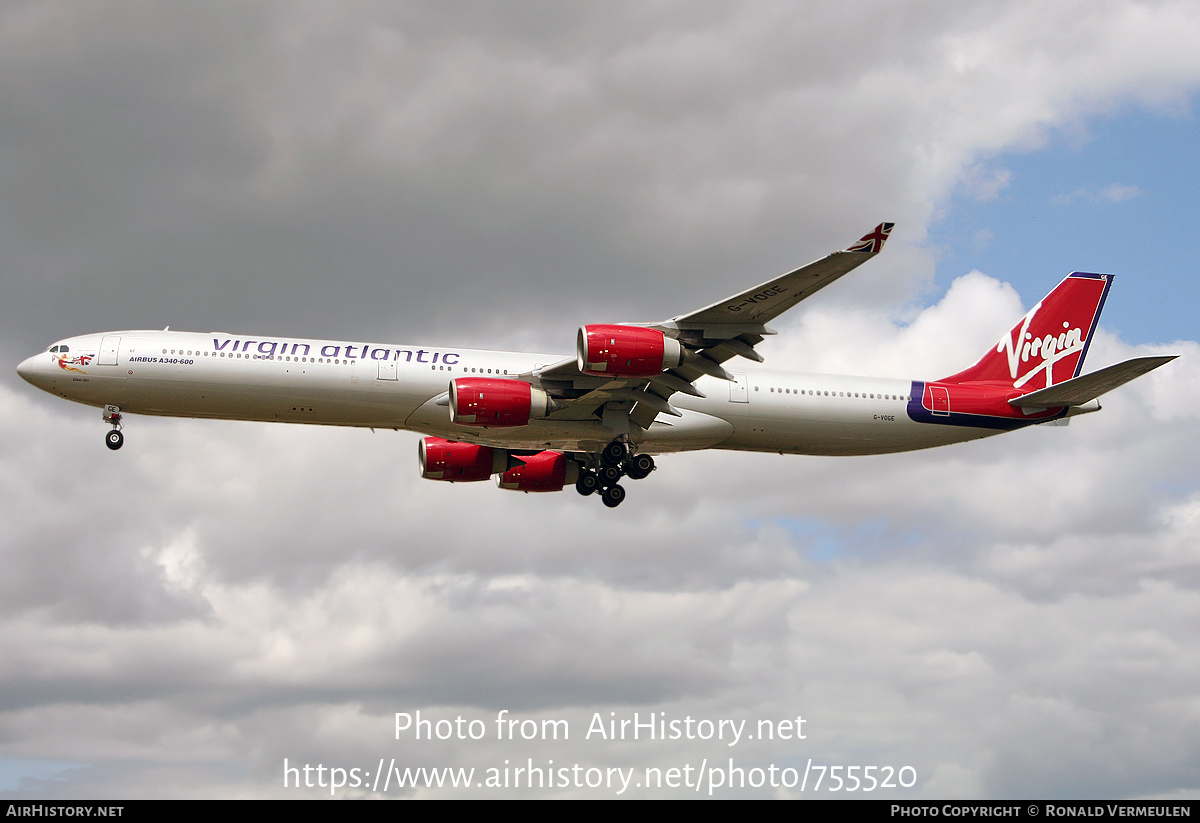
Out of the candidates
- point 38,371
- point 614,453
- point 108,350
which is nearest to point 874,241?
point 614,453

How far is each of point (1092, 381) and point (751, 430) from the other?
13.1 m

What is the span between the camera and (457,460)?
1928 inches

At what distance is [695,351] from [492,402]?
7.12 meters

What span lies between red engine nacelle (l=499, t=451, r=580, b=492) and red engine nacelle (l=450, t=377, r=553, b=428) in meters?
10.0

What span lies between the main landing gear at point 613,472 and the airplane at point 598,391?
0.06 meters

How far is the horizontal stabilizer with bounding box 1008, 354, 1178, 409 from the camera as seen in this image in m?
40.4

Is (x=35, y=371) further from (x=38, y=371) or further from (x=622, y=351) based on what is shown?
(x=622, y=351)

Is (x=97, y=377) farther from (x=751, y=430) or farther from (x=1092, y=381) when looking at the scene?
(x=1092, y=381)

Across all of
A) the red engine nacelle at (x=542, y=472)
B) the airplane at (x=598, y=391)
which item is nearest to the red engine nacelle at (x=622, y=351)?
the airplane at (x=598, y=391)

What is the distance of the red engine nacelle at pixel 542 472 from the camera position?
4994 centimetres

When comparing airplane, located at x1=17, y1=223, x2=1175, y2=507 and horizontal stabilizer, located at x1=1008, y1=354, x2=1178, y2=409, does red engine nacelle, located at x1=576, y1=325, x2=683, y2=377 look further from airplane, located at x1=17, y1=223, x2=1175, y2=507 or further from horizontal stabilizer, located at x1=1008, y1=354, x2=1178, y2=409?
horizontal stabilizer, located at x1=1008, y1=354, x2=1178, y2=409

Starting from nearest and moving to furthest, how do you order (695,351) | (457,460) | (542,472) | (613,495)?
(695,351) → (613,495) → (457,460) → (542,472)

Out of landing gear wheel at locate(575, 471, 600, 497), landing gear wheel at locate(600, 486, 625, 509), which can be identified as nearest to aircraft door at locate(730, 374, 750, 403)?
landing gear wheel at locate(600, 486, 625, 509)
